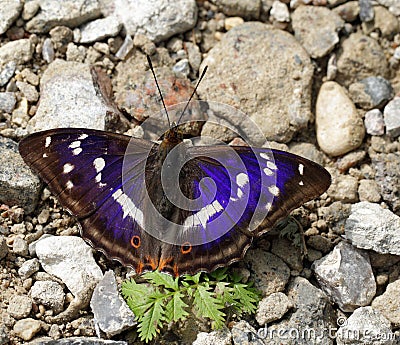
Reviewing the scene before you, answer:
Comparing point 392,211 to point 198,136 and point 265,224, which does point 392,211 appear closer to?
point 265,224

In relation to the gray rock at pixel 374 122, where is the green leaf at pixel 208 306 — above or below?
below

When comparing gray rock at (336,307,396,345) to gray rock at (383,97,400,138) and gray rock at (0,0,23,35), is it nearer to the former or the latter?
gray rock at (383,97,400,138)

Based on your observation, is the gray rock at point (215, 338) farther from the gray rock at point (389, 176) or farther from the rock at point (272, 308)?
the gray rock at point (389, 176)

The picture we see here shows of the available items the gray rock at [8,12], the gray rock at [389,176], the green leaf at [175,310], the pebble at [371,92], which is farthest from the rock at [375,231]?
the gray rock at [8,12]

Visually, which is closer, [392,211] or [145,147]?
[145,147]

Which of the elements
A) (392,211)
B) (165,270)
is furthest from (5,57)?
(392,211)

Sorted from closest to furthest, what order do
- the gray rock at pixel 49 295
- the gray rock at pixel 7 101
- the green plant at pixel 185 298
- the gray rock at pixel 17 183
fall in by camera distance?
the green plant at pixel 185 298 → the gray rock at pixel 49 295 → the gray rock at pixel 17 183 → the gray rock at pixel 7 101

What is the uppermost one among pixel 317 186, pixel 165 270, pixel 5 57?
pixel 5 57
